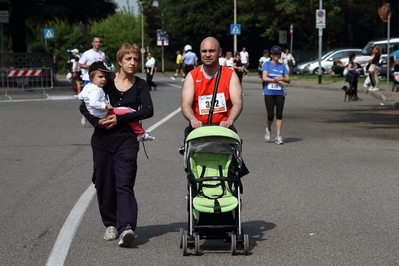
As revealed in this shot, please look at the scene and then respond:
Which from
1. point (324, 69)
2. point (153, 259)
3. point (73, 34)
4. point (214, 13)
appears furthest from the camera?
point (73, 34)

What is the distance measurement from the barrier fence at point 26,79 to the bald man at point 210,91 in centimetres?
2533

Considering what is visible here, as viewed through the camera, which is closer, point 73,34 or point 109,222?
point 109,222

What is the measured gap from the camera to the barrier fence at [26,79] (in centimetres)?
3378

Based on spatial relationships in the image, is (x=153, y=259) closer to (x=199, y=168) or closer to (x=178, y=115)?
(x=199, y=168)

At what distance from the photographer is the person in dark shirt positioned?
7699mm

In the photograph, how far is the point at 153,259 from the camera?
23.5 ft

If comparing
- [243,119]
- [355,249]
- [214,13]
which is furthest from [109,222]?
[214,13]

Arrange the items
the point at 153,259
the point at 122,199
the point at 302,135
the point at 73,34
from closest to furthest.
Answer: the point at 153,259 → the point at 122,199 → the point at 302,135 → the point at 73,34

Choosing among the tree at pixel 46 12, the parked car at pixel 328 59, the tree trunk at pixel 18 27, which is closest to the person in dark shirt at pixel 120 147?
the tree at pixel 46 12

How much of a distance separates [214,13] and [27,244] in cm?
7039

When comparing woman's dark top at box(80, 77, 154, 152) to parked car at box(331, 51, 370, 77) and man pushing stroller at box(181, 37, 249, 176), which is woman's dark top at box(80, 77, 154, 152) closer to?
man pushing stroller at box(181, 37, 249, 176)

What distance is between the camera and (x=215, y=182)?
23.9 ft

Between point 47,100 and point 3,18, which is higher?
point 3,18

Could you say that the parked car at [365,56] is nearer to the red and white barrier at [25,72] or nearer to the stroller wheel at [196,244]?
the red and white barrier at [25,72]
